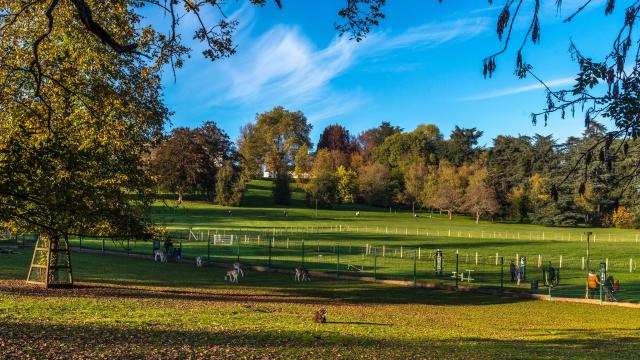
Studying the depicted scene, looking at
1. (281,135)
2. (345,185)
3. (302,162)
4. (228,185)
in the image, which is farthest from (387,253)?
(281,135)

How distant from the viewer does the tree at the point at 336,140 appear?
147250 millimetres

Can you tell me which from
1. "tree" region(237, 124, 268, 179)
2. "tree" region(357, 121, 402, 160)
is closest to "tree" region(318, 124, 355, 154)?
"tree" region(357, 121, 402, 160)

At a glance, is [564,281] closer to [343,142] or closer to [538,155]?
[538,155]

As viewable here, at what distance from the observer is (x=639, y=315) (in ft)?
65.1

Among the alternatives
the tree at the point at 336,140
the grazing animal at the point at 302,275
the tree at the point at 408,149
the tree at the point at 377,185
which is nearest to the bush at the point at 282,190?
the tree at the point at 377,185

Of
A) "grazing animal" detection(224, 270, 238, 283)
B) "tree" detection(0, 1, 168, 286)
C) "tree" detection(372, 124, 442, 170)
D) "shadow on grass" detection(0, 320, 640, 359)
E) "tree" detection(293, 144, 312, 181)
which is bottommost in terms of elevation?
"grazing animal" detection(224, 270, 238, 283)

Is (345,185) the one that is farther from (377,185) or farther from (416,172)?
(416,172)

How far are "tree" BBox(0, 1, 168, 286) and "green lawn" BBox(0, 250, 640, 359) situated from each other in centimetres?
225

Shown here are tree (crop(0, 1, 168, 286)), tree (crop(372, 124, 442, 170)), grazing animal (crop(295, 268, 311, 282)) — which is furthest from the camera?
tree (crop(372, 124, 442, 170))

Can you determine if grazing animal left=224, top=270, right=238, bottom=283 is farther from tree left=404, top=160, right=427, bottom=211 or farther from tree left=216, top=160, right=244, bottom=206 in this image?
tree left=404, top=160, right=427, bottom=211

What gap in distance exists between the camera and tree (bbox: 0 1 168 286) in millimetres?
12930

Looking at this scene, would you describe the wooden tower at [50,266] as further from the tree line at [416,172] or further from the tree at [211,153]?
the tree at [211,153]

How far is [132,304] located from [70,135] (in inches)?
212

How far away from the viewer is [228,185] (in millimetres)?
89312
